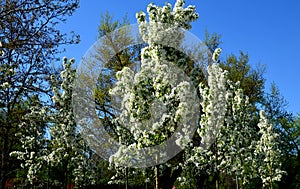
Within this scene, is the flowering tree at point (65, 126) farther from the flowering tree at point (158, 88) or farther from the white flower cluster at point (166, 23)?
the white flower cluster at point (166, 23)

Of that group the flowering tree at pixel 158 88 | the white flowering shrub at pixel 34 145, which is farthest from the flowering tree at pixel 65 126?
the flowering tree at pixel 158 88

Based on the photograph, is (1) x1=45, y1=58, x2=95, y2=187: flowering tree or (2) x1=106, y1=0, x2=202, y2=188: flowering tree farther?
(1) x1=45, y1=58, x2=95, y2=187: flowering tree

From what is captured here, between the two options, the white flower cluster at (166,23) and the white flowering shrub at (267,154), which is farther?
the white flowering shrub at (267,154)

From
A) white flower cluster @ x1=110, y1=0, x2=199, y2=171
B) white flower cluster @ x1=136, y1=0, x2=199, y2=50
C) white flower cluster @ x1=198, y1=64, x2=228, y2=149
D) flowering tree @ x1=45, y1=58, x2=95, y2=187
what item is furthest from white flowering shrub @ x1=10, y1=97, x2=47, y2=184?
white flower cluster @ x1=198, y1=64, x2=228, y2=149

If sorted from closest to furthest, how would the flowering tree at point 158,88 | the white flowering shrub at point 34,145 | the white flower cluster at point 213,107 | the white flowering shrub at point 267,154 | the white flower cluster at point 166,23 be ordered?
the flowering tree at point 158,88
the white flower cluster at point 166,23
the white flower cluster at point 213,107
the white flowering shrub at point 34,145
the white flowering shrub at point 267,154

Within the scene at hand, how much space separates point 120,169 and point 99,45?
6622mm

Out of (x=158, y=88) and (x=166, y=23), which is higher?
(x=166, y=23)

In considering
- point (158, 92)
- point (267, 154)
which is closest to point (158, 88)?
point (158, 92)

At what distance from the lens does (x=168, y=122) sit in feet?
27.3

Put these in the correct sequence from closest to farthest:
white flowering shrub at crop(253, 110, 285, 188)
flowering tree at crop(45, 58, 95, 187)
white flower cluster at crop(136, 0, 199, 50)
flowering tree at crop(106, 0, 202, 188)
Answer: flowering tree at crop(106, 0, 202, 188), white flower cluster at crop(136, 0, 199, 50), flowering tree at crop(45, 58, 95, 187), white flowering shrub at crop(253, 110, 285, 188)

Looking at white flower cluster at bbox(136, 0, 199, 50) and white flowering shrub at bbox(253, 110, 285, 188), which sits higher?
white flower cluster at bbox(136, 0, 199, 50)

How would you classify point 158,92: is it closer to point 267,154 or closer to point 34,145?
point 267,154

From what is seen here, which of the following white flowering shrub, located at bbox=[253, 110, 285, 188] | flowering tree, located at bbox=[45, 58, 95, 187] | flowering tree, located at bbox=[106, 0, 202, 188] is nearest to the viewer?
flowering tree, located at bbox=[106, 0, 202, 188]

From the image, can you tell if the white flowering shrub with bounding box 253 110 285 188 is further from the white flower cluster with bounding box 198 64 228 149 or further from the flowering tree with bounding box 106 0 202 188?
the flowering tree with bounding box 106 0 202 188
